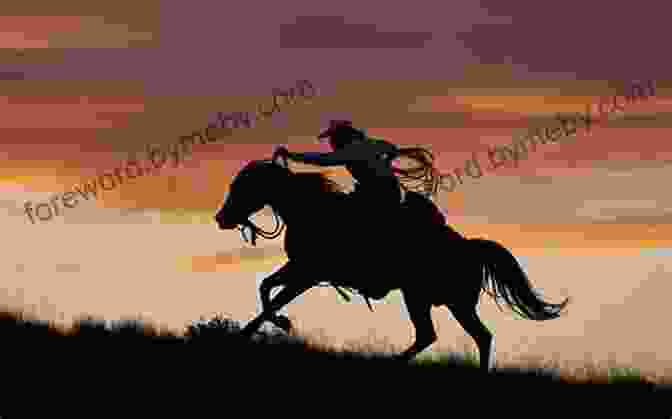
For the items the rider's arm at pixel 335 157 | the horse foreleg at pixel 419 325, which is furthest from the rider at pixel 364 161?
the horse foreleg at pixel 419 325

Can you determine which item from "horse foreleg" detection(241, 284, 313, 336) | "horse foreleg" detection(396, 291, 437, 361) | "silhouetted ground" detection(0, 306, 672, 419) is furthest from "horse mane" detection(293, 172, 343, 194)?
"silhouetted ground" detection(0, 306, 672, 419)

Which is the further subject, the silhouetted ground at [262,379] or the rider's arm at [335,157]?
the rider's arm at [335,157]

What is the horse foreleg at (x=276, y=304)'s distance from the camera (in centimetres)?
1446

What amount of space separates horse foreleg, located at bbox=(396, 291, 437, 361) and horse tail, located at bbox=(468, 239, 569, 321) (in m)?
0.71

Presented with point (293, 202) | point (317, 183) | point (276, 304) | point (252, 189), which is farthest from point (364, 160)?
point (276, 304)

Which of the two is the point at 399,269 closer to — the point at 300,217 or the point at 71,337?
the point at 300,217

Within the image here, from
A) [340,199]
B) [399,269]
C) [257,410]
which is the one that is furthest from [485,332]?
[257,410]

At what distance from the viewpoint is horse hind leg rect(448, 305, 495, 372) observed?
47.6 ft

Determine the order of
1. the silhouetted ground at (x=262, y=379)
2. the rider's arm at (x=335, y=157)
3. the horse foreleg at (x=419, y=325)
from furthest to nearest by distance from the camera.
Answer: the horse foreleg at (x=419, y=325), the rider's arm at (x=335, y=157), the silhouetted ground at (x=262, y=379)

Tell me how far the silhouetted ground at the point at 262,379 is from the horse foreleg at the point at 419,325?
195 millimetres

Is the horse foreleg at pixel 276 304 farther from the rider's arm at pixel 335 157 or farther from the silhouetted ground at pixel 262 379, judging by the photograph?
the rider's arm at pixel 335 157

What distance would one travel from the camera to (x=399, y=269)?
47.5 ft

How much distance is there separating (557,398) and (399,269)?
7.37 feet

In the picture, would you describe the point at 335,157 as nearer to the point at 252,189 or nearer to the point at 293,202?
the point at 293,202
